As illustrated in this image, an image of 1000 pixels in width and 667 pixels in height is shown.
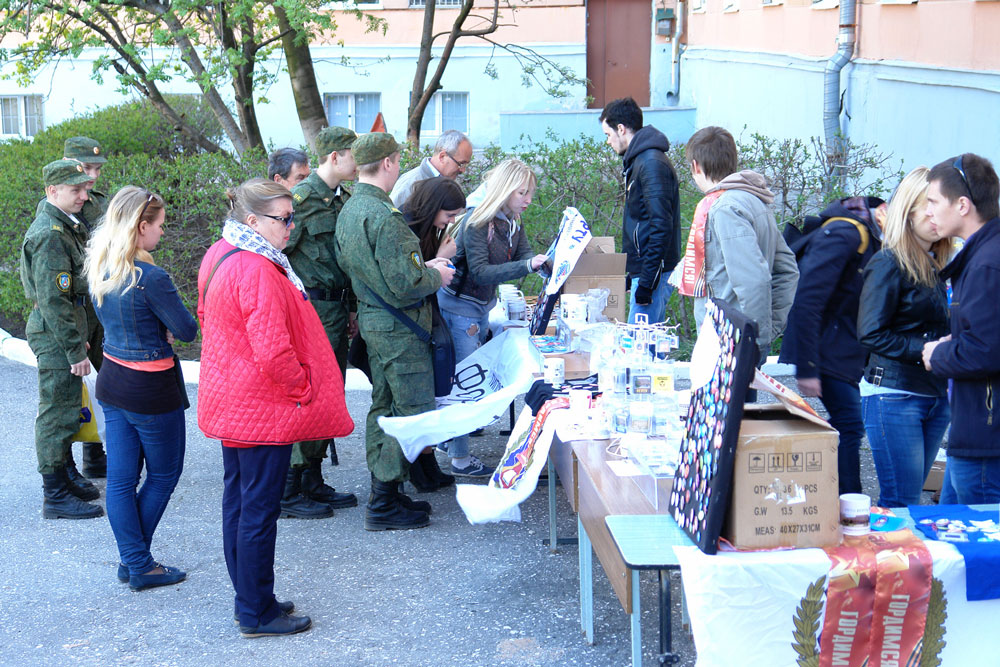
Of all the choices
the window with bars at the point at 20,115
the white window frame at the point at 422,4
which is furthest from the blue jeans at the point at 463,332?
the window with bars at the point at 20,115

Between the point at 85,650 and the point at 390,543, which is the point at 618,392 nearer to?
Result: the point at 390,543

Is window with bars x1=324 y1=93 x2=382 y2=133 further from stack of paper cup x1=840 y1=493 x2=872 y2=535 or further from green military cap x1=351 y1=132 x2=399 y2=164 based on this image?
stack of paper cup x1=840 y1=493 x2=872 y2=535

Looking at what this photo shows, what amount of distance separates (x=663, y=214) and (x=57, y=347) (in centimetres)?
354

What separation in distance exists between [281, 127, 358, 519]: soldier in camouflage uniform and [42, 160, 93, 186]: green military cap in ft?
3.73

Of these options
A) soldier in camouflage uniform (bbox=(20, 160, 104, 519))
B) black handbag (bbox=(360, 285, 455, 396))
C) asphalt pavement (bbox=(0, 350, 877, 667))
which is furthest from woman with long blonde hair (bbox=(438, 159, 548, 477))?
soldier in camouflage uniform (bbox=(20, 160, 104, 519))

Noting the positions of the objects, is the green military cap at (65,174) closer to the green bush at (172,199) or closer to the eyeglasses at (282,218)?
the eyeglasses at (282,218)

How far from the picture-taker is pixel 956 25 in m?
9.40

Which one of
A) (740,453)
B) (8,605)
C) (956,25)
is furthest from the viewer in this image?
(956,25)

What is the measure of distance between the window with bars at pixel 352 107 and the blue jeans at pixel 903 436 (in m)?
18.3

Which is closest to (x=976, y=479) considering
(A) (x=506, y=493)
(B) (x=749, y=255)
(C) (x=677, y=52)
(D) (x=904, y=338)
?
(D) (x=904, y=338)

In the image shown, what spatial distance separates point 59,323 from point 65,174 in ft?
2.59

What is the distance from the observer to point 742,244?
173 inches

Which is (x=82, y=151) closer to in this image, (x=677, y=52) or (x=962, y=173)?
(x=962, y=173)

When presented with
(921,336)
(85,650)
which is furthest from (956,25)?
(85,650)
